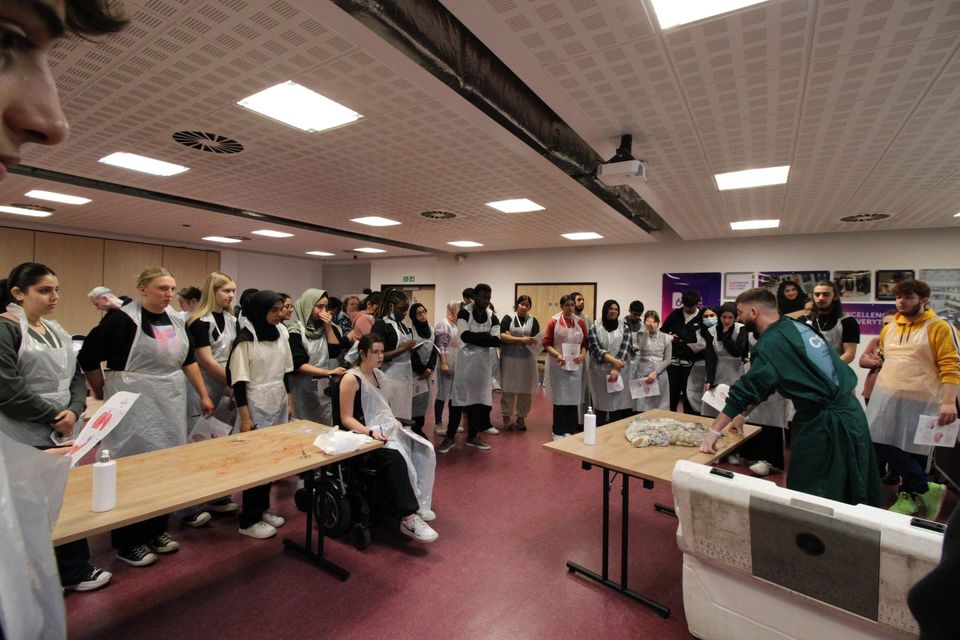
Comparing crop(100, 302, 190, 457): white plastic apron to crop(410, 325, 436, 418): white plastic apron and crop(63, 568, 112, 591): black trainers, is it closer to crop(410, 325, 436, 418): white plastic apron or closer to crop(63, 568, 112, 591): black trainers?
crop(63, 568, 112, 591): black trainers

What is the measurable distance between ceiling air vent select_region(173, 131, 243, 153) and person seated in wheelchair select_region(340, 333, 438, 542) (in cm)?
185

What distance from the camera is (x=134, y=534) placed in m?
2.32

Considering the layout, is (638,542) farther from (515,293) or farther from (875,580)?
(515,293)

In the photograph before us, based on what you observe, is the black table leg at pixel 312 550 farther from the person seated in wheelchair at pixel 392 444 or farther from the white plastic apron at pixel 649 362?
the white plastic apron at pixel 649 362

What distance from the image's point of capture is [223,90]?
240 centimetres

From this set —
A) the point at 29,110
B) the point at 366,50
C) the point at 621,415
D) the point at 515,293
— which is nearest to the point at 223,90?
the point at 366,50

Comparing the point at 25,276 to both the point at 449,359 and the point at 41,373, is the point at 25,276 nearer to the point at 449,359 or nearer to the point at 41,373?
the point at 41,373

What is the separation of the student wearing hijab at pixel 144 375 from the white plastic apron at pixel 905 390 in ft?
14.1

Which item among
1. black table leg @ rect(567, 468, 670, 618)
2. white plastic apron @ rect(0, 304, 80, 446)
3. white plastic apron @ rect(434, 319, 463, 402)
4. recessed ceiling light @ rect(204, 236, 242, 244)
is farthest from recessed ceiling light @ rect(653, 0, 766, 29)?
recessed ceiling light @ rect(204, 236, 242, 244)

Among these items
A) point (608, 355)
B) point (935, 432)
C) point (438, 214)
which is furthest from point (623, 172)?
Result: point (438, 214)

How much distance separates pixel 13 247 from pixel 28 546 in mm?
8789

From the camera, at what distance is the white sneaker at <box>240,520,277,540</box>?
2.58m

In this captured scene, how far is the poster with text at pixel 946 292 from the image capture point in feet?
18.0

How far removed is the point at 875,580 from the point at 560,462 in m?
2.83
